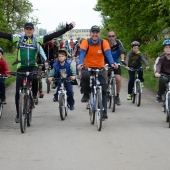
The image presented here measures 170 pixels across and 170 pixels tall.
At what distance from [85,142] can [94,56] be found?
255cm

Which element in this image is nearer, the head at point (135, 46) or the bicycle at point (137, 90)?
the bicycle at point (137, 90)

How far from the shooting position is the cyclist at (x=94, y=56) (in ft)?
38.7

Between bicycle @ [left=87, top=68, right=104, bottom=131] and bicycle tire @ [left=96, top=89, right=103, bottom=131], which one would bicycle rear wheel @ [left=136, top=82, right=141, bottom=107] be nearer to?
bicycle @ [left=87, top=68, right=104, bottom=131]

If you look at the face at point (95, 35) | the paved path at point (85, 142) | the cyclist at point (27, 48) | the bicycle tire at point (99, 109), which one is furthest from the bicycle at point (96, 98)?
the cyclist at point (27, 48)

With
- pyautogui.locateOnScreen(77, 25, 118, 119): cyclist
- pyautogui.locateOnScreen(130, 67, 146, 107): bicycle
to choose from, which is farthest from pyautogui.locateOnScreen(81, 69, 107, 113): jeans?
pyautogui.locateOnScreen(130, 67, 146, 107): bicycle

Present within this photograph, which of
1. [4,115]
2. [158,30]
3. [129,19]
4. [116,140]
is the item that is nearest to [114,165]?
[116,140]

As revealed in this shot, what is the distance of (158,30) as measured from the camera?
2225 centimetres

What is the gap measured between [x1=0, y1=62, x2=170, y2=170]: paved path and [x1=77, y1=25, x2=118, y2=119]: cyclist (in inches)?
29.7

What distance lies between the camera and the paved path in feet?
27.2

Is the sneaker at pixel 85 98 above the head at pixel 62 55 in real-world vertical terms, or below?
below

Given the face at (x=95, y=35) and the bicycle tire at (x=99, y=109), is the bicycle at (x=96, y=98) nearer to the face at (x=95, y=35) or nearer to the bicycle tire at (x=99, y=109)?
the bicycle tire at (x=99, y=109)

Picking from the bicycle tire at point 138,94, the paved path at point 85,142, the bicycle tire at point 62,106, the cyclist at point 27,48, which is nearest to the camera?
the paved path at point 85,142

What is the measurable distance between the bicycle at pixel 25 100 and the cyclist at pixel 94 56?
978 millimetres

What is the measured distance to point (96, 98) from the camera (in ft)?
38.1
